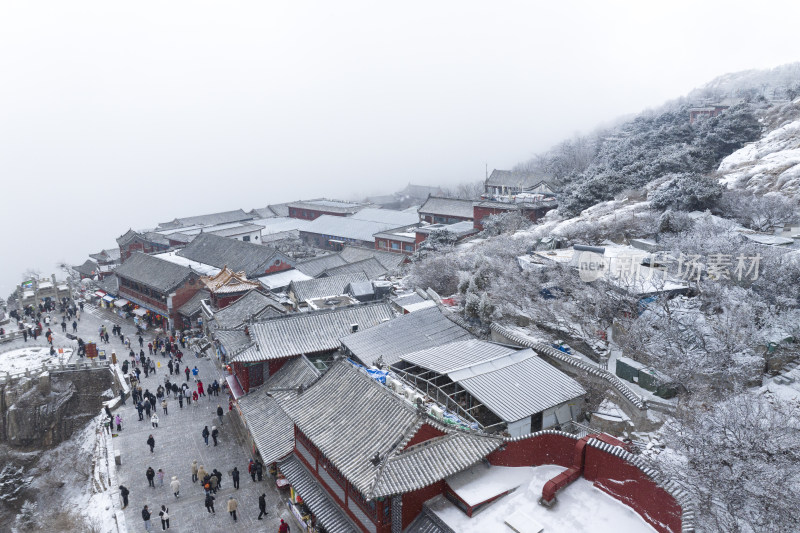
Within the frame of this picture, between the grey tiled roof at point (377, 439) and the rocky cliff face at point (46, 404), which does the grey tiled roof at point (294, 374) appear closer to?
the grey tiled roof at point (377, 439)

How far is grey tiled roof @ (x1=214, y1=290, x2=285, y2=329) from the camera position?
3009cm

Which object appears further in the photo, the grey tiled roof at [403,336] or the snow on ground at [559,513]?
the grey tiled roof at [403,336]

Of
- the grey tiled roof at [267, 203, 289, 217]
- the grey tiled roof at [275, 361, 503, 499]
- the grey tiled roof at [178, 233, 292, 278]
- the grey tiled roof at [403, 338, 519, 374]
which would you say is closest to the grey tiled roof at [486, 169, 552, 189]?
the grey tiled roof at [267, 203, 289, 217]

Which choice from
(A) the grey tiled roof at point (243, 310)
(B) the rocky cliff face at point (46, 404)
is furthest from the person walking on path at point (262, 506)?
(B) the rocky cliff face at point (46, 404)

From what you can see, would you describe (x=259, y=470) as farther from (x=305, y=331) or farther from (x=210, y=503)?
(x=305, y=331)

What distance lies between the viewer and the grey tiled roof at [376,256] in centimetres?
4684

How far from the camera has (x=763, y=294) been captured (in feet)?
67.3

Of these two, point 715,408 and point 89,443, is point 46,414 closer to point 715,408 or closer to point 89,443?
point 89,443

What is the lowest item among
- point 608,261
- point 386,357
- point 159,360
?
point 159,360

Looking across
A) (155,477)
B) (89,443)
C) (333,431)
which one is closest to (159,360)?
(89,443)

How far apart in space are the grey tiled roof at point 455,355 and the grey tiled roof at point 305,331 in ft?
17.2

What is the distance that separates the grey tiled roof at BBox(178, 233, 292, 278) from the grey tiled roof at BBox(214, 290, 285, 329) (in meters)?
11.1

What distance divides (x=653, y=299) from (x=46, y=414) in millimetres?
36251

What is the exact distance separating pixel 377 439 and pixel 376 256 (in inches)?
1356
